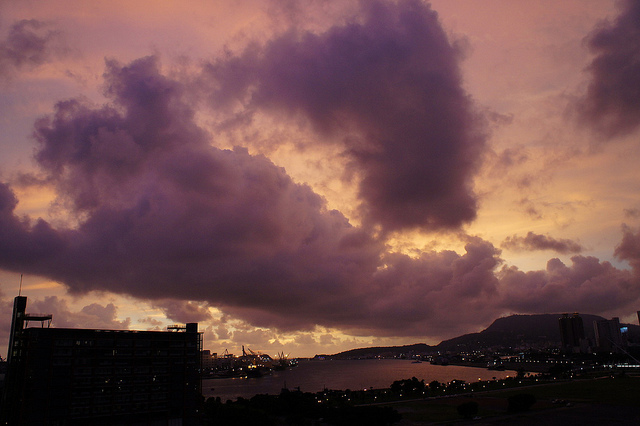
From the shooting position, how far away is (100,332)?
94938mm

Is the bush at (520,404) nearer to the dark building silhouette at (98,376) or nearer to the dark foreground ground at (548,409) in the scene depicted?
the dark foreground ground at (548,409)

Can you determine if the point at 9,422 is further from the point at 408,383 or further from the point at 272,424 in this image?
the point at 408,383

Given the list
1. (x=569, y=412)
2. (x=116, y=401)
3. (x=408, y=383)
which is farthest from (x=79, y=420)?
(x=408, y=383)

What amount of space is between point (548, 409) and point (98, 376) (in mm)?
113773

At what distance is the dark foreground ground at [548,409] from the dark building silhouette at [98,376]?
53.9 meters

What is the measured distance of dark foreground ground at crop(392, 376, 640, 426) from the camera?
104438 mm

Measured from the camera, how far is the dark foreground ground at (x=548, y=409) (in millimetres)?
104438

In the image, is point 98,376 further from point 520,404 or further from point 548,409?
point 548,409

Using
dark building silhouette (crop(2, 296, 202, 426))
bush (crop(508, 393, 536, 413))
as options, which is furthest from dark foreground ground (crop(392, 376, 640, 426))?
dark building silhouette (crop(2, 296, 202, 426))

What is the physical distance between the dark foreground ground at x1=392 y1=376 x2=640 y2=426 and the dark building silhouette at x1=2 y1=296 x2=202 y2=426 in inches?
2124

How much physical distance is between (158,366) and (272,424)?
2882cm

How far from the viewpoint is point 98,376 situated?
301 feet

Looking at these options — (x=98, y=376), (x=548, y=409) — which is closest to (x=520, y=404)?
(x=548, y=409)

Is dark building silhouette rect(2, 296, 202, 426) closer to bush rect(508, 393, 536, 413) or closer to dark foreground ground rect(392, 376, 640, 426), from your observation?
dark foreground ground rect(392, 376, 640, 426)
